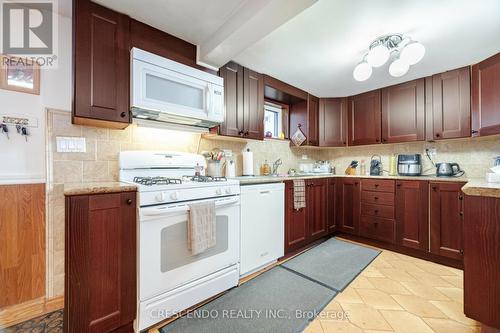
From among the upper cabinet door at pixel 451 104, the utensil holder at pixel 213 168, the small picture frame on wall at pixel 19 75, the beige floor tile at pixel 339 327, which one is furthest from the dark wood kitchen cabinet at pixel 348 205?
the small picture frame on wall at pixel 19 75

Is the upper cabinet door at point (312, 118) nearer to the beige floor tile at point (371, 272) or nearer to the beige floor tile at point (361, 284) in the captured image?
the beige floor tile at point (371, 272)

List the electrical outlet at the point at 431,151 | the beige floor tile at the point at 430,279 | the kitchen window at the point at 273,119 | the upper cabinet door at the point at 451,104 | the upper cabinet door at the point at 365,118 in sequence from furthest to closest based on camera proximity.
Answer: the kitchen window at the point at 273,119, the upper cabinet door at the point at 365,118, the electrical outlet at the point at 431,151, the upper cabinet door at the point at 451,104, the beige floor tile at the point at 430,279

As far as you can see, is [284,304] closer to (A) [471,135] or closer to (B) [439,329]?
(B) [439,329]

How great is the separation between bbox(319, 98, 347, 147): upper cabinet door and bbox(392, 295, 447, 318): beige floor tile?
2165 mm

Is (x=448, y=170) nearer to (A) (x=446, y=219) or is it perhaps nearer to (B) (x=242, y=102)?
(A) (x=446, y=219)

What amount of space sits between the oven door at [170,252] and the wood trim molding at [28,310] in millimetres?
828

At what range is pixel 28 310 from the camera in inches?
Result: 56.8

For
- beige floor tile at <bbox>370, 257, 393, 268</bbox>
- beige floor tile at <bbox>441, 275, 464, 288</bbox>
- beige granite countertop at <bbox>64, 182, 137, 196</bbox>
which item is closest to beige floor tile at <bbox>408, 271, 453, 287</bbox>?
beige floor tile at <bbox>441, 275, 464, 288</bbox>

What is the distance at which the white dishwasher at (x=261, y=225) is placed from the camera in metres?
1.88

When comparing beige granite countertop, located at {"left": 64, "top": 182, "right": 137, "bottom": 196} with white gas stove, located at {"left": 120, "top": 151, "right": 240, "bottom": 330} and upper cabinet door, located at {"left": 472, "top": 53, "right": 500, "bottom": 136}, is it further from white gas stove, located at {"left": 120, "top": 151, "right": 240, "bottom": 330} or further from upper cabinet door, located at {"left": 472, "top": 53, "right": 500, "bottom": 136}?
upper cabinet door, located at {"left": 472, "top": 53, "right": 500, "bottom": 136}

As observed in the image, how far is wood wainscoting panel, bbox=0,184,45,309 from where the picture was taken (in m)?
1.39

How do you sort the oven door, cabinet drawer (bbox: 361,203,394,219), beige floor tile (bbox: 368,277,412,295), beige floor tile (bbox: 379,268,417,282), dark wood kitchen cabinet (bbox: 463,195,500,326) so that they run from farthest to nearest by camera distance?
cabinet drawer (bbox: 361,203,394,219), beige floor tile (bbox: 379,268,417,282), beige floor tile (bbox: 368,277,412,295), the oven door, dark wood kitchen cabinet (bbox: 463,195,500,326)

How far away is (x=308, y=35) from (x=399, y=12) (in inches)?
25.1

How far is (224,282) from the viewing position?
5.50ft
